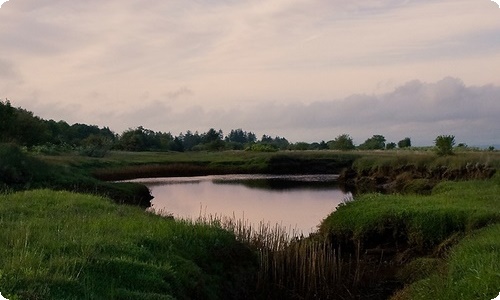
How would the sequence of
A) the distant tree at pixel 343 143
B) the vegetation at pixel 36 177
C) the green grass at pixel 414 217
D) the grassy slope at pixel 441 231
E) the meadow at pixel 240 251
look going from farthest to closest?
the distant tree at pixel 343 143
the vegetation at pixel 36 177
the green grass at pixel 414 217
the grassy slope at pixel 441 231
the meadow at pixel 240 251

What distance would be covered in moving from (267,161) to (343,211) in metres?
49.0

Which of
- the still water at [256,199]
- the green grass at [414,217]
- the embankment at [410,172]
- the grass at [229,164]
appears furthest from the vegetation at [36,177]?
the grass at [229,164]

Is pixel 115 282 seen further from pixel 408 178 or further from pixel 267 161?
pixel 267 161

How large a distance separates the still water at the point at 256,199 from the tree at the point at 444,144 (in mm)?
8308

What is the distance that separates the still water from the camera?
30.4m

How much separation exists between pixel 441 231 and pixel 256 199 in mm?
20896

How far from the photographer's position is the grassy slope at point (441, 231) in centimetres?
1127

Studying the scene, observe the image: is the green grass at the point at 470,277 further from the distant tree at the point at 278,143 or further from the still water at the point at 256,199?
the distant tree at the point at 278,143

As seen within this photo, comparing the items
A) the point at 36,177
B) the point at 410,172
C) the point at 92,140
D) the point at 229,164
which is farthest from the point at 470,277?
the point at 92,140

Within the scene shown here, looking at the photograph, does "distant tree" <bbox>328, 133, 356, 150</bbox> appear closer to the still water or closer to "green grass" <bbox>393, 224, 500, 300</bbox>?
the still water

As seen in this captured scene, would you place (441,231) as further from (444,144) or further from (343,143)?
(343,143)

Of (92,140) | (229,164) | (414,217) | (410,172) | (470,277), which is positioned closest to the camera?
(470,277)

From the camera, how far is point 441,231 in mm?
19625

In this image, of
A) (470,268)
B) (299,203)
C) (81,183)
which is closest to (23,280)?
(470,268)
